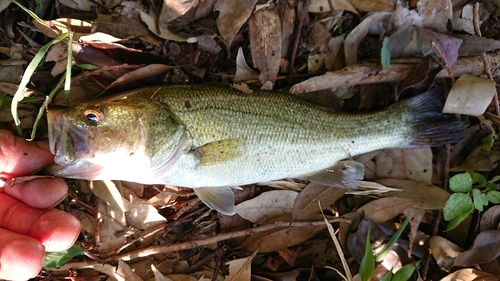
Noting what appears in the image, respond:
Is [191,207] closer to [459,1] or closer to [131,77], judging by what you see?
[131,77]

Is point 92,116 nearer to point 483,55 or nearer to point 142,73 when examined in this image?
point 142,73

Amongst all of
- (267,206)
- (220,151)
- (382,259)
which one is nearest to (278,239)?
(267,206)

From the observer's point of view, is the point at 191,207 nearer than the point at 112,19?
No

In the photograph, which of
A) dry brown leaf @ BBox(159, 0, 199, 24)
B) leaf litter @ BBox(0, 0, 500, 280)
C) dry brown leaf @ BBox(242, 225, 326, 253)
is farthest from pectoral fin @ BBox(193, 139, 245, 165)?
dry brown leaf @ BBox(159, 0, 199, 24)

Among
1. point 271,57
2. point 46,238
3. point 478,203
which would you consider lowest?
point 46,238

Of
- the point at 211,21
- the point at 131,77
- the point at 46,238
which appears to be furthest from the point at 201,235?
the point at 211,21

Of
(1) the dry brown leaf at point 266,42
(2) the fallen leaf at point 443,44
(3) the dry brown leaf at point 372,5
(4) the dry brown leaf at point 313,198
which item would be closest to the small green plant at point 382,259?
(4) the dry brown leaf at point 313,198

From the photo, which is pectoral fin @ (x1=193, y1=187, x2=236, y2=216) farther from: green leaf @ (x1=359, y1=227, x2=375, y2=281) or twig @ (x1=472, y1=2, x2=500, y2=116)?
twig @ (x1=472, y1=2, x2=500, y2=116)
